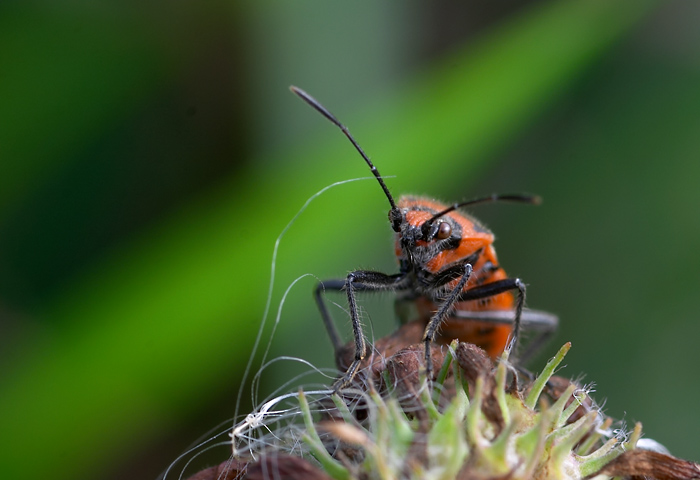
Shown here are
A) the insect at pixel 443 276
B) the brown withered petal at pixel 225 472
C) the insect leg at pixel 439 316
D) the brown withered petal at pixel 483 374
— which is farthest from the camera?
the insect at pixel 443 276

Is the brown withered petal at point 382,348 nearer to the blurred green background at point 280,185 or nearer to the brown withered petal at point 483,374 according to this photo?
the brown withered petal at point 483,374

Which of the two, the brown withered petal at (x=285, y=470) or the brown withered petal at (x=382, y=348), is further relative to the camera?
the brown withered petal at (x=382, y=348)

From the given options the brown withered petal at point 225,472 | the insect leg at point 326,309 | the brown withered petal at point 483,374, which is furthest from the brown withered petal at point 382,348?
the brown withered petal at point 225,472

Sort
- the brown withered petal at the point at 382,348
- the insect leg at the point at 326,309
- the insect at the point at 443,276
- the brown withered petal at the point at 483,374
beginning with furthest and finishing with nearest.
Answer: the insect leg at the point at 326,309 < the insect at the point at 443,276 < the brown withered petal at the point at 382,348 < the brown withered petal at the point at 483,374

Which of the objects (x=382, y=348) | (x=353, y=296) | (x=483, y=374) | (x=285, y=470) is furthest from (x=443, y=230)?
(x=285, y=470)

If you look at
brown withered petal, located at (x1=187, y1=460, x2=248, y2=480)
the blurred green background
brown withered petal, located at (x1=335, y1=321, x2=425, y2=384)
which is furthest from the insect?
brown withered petal, located at (x1=187, y1=460, x2=248, y2=480)
